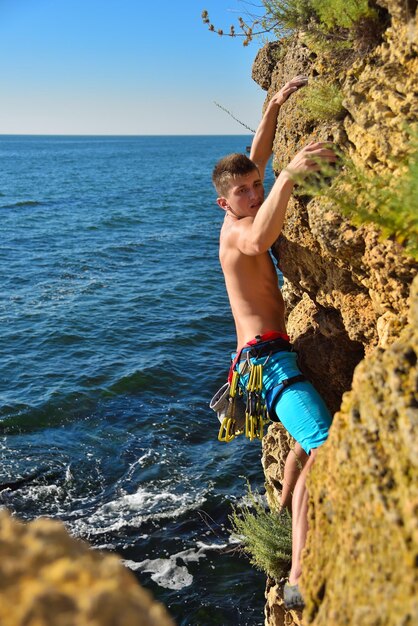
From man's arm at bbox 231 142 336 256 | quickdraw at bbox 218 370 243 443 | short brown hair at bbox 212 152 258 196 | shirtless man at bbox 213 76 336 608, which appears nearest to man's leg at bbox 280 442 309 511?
shirtless man at bbox 213 76 336 608

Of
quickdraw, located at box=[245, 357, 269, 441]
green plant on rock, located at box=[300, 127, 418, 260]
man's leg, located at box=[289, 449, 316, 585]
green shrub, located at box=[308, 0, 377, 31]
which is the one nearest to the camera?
green plant on rock, located at box=[300, 127, 418, 260]

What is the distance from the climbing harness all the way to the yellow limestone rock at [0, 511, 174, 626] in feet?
10.7

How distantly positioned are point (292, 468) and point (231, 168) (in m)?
2.67

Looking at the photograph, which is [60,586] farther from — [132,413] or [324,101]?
[132,413]

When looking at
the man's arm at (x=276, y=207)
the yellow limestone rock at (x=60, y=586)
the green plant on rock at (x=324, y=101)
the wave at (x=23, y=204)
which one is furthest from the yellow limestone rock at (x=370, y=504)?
the wave at (x=23, y=204)

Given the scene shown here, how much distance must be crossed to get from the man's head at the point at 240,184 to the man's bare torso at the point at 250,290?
0.72 ft

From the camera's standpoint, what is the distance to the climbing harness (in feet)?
17.4

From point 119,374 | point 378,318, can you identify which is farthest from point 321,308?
point 119,374

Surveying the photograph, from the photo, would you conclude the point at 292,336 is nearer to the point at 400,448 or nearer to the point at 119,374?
the point at 400,448

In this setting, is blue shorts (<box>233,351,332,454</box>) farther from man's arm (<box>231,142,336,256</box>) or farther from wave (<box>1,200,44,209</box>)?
wave (<box>1,200,44,209</box>)

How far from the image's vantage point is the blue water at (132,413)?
30.3 feet

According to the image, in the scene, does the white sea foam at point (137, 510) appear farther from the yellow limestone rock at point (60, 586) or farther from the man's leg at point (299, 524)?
the yellow limestone rock at point (60, 586)

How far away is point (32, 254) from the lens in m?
27.0

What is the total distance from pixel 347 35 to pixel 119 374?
1136 centimetres
